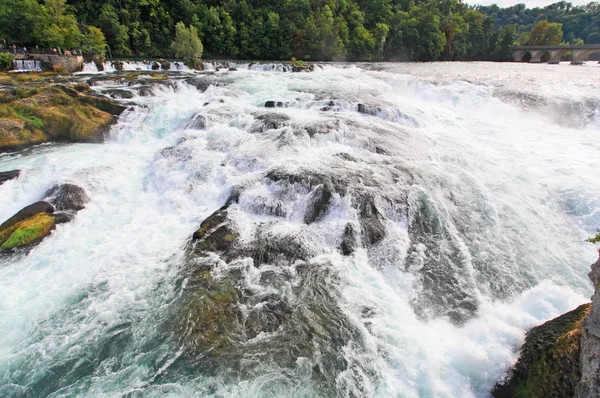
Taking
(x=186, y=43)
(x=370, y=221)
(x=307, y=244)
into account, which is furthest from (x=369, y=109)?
(x=186, y=43)

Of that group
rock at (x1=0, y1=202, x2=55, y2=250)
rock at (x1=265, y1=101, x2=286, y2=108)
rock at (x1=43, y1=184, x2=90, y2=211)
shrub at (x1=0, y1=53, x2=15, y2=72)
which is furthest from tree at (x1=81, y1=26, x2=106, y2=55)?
rock at (x1=0, y1=202, x2=55, y2=250)

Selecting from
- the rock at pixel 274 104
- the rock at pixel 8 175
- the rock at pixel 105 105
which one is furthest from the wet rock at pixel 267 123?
the rock at pixel 8 175

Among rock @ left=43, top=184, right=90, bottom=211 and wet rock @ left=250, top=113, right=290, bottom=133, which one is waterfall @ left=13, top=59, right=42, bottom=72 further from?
wet rock @ left=250, top=113, right=290, bottom=133

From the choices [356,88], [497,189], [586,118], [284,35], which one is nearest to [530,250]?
[497,189]

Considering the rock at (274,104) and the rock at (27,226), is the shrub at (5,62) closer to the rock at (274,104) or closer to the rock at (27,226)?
the rock at (274,104)

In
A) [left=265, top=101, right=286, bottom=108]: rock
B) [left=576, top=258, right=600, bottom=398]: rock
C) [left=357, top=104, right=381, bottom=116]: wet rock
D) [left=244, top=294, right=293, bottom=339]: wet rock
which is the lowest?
[left=244, top=294, right=293, bottom=339]: wet rock

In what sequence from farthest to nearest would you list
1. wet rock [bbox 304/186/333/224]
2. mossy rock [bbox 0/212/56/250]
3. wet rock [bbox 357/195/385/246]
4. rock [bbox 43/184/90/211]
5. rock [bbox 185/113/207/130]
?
1. rock [bbox 185/113/207/130]
2. rock [bbox 43/184/90/211]
3. wet rock [bbox 304/186/333/224]
4. wet rock [bbox 357/195/385/246]
5. mossy rock [bbox 0/212/56/250]

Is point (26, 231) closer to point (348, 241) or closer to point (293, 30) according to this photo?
point (348, 241)

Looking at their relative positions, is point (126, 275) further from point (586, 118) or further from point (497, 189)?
point (586, 118)
